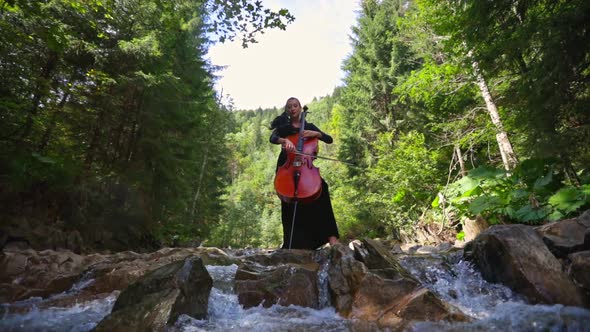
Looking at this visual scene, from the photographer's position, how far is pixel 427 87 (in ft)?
31.9

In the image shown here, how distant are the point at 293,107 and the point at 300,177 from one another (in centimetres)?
119

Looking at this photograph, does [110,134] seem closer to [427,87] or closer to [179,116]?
[179,116]

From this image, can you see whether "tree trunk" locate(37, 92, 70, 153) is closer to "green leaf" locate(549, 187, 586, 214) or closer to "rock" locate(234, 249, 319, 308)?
"rock" locate(234, 249, 319, 308)

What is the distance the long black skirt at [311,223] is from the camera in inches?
173

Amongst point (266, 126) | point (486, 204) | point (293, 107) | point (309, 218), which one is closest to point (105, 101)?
point (266, 126)

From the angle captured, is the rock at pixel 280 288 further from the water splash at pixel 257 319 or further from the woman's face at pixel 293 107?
the woman's face at pixel 293 107

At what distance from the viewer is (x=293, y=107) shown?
453 cm

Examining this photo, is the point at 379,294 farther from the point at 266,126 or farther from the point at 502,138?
the point at 502,138

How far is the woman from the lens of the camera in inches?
172

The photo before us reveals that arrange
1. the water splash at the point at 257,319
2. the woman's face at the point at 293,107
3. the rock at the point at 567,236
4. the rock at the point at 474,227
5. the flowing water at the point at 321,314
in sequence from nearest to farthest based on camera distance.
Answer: the flowing water at the point at 321,314 → the water splash at the point at 257,319 → the rock at the point at 567,236 → the woman's face at the point at 293,107 → the rock at the point at 474,227

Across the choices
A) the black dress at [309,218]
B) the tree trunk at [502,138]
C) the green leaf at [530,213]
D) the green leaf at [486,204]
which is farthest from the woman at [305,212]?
the tree trunk at [502,138]

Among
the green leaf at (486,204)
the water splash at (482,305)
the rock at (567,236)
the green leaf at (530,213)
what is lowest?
the water splash at (482,305)

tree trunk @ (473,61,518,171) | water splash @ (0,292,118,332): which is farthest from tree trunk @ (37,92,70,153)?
tree trunk @ (473,61,518,171)

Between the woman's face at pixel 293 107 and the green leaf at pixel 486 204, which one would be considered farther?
the green leaf at pixel 486 204
